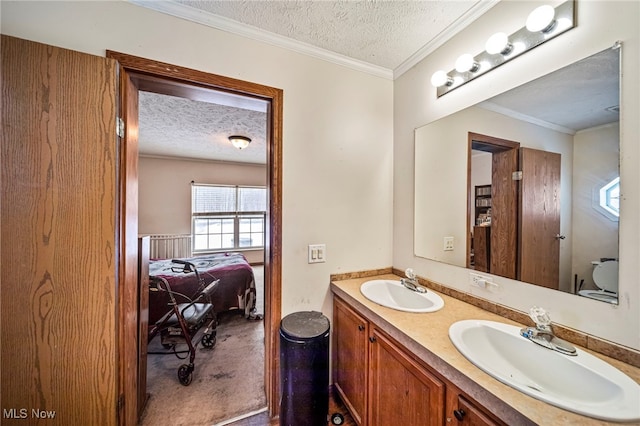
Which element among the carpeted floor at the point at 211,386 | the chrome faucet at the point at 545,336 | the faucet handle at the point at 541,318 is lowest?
the carpeted floor at the point at 211,386

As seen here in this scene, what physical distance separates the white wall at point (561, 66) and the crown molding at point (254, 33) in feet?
1.31

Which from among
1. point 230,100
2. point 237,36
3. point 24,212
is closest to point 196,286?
point 24,212

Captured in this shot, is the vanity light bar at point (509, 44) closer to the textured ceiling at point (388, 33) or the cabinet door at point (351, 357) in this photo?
the textured ceiling at point (388, 33)

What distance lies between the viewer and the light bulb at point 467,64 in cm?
128

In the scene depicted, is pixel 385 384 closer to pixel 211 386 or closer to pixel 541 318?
pixel 541 318

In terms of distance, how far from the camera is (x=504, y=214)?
1240 millimetres

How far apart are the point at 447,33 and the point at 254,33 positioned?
122cm

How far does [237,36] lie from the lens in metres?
1.42

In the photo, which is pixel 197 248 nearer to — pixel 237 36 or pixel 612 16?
pixel 237 36

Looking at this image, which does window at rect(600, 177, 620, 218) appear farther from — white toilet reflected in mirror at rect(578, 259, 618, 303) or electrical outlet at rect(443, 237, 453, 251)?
electrical outlet at rect(443, 237, 453, 251)

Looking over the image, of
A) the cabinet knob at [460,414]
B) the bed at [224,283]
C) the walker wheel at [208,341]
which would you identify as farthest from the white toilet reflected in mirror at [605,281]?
the bed at [224,283]

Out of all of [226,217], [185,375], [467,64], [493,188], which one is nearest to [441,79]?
[467,64]

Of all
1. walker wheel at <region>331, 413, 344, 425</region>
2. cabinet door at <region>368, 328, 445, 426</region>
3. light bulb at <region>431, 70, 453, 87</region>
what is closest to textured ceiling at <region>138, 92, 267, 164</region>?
light bulb at <region>431, 70, 453, 87</region>

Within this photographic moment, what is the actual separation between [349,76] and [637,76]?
1421 mm
